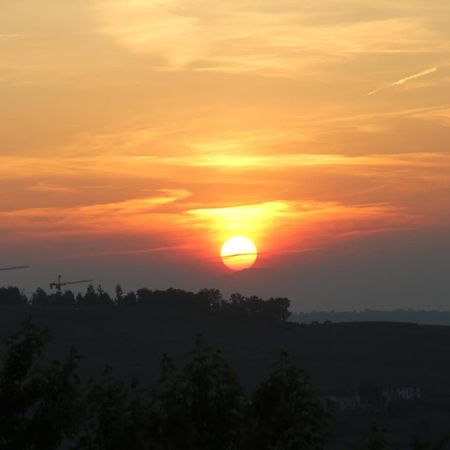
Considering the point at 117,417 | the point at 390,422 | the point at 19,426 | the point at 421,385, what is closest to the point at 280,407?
the point at 117,417

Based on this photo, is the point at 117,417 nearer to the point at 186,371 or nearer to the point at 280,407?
the point at 186,371

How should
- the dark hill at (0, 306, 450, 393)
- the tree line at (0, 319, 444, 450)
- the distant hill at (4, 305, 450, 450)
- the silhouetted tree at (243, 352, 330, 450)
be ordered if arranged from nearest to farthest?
the silhouetted tree at (243, 352, 330, 450) → the tree line at (0, 319, 444, 450) → the distant hill at (4, 305, 450, 450) → the dark hill at (0, 306, 450, 393)

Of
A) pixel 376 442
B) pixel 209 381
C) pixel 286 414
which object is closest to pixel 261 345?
pixel 209 381

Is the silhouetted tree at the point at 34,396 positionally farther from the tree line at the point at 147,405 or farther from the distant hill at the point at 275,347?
the distant hill at the point at 275,347

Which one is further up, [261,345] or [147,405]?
[261,345]

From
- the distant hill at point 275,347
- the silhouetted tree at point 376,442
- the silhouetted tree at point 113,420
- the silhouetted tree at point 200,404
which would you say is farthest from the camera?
the distant hill at point 275,347

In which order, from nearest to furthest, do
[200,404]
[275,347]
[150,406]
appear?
[200,404]
[150,406]
[275,347]

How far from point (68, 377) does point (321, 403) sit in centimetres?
650

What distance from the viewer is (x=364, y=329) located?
185500 millimetres

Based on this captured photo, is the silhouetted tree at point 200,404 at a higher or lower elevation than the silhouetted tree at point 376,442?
higher

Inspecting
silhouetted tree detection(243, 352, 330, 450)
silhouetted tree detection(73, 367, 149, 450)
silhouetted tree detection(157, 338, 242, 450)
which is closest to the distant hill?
silhouetted tree detection(157, 338, 242, 450)

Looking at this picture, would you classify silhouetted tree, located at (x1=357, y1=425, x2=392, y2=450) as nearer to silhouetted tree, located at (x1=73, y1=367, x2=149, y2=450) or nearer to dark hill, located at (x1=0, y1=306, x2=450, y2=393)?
silhouetted tree, located at (x1=73, y1=367, x2=149, y2=450)

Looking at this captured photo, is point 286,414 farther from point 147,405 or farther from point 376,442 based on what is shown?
point 147,405

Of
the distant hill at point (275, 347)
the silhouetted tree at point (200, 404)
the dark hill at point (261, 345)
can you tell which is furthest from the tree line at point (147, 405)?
the dark hill at point (261, 345)
